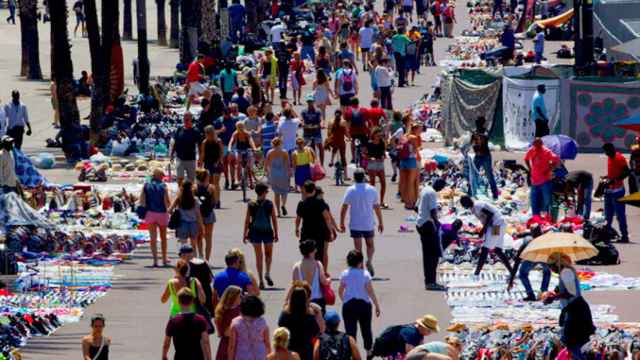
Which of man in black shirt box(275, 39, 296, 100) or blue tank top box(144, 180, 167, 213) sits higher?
blue tank top box(144, 180, 167, 213)

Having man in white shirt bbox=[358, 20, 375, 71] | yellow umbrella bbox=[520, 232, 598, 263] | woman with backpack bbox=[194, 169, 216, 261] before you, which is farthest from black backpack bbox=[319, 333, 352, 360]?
man in white shirt bbox=[358, 20, 375, 71]

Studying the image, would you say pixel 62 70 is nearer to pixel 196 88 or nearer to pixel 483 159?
pixel 196 88

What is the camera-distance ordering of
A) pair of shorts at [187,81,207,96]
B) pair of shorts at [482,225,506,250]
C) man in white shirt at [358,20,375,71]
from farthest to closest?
1. man in white shirt at [358,20,375,71]
2. pair of shorts at [187,81,207,96]
3. pair of shorts at [482,225,506,250]

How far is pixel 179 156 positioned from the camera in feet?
99.4

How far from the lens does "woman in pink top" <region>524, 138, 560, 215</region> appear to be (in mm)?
28406

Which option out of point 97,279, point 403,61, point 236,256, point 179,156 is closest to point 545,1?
point 403,61

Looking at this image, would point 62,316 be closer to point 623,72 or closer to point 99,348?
point 99,348

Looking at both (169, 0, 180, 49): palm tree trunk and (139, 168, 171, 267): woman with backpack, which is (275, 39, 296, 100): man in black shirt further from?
(139, 168, 171, 267): woman with backpack

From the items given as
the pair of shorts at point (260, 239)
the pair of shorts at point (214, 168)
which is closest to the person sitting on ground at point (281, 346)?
the pair of shorts at point (260, 239)

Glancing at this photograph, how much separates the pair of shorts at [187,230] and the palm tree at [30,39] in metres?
29.2

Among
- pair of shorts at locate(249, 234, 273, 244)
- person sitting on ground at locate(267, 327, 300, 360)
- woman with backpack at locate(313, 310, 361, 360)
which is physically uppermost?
person sitting on ground at locate(267, 327, 300, 360)

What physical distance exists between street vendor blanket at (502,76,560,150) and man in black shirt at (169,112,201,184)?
8637 mm

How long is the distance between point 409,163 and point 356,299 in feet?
37.0

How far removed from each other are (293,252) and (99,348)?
9.04 meters
